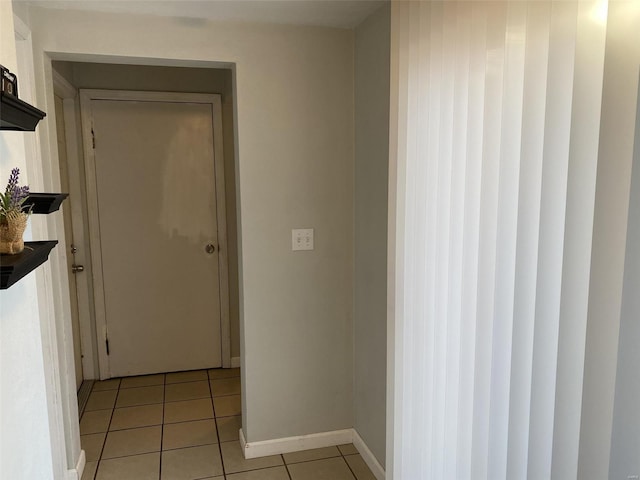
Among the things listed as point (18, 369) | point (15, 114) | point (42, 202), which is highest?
point (15, 114)

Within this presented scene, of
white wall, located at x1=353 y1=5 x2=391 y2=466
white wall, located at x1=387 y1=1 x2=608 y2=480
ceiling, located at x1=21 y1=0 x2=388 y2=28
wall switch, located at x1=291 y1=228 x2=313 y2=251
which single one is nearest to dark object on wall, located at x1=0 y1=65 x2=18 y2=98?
white wall, located at x1=387 y1=1 x2=608 y2=480

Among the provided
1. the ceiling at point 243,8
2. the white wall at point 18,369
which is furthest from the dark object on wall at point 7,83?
the ceiling at point 243,8

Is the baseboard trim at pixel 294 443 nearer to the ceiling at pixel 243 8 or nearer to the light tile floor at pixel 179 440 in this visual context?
the light tile floor at pixel 179 440

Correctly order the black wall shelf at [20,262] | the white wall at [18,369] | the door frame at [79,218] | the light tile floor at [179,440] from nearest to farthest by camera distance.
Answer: the black wall shelf at [20,262] → the white wall at [18,369] → the light tile floor at [179,440] → the door frame at [79,218]

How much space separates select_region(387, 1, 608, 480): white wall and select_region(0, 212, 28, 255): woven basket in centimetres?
105

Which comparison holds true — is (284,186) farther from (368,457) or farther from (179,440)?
(179,440)

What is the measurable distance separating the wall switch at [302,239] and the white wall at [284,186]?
31 millimetres

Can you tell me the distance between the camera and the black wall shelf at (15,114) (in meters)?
0.87

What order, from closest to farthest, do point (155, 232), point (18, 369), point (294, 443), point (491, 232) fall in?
point (18, 369) → point (491, 232) → point (294, 443) → point (155, 232)

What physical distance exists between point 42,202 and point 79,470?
71.7 inches

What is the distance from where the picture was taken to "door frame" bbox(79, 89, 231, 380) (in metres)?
3.22

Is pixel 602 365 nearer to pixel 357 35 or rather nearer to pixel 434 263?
pixel 434 263

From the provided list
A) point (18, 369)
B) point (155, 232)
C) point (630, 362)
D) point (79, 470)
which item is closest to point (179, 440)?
point (79, 470)

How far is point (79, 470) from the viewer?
2.33m
